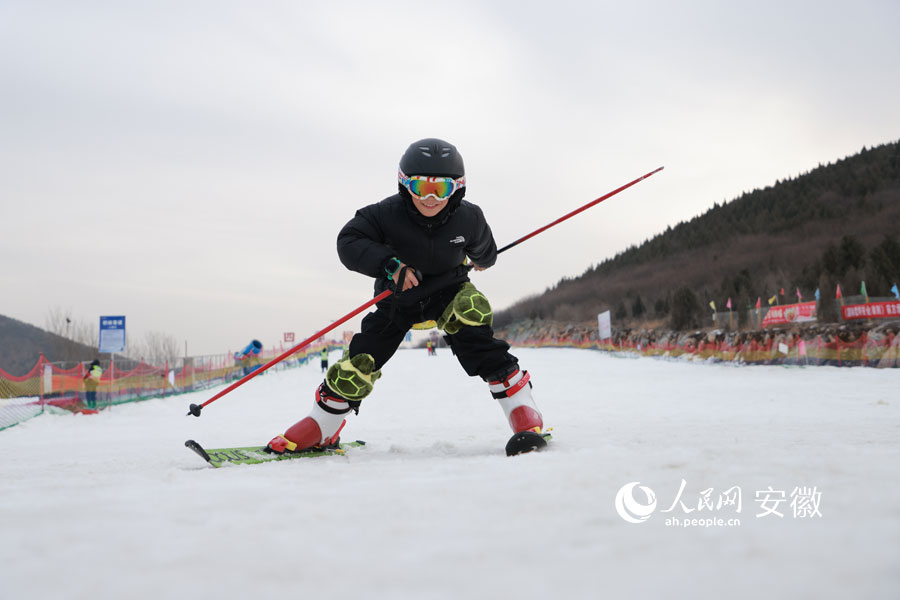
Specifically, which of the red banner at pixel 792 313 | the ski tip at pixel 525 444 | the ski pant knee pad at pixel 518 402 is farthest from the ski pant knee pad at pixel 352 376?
the red banner at pixel 792 313

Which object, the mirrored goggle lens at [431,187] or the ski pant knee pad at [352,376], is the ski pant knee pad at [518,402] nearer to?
the ski pant knee pad at [352,376]

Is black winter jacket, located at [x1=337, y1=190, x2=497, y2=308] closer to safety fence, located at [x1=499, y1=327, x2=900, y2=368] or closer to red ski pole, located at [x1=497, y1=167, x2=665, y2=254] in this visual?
red ski pole, located at [x1=497, y1=167, x2=665, y2=254]

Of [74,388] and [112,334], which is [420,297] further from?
[112,334]

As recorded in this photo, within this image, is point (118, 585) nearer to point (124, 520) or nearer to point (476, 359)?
point (124, 520)

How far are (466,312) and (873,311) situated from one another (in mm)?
19810

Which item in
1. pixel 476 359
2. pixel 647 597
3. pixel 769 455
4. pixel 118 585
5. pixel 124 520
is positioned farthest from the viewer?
pixel 476 359

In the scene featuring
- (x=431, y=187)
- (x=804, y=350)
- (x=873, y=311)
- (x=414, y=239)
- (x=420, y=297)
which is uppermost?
(x=431, y=187)

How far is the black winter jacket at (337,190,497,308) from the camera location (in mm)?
3689

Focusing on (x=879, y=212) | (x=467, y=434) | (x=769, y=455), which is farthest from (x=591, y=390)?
(x=879, y=212)

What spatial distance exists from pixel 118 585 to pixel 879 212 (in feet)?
223

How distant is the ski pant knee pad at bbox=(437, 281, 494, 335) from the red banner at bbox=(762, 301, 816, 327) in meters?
19.1

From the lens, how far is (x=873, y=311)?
18375 mm

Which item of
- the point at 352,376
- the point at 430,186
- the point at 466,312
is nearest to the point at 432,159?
the point at 430,186

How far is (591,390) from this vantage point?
38.6 feet
